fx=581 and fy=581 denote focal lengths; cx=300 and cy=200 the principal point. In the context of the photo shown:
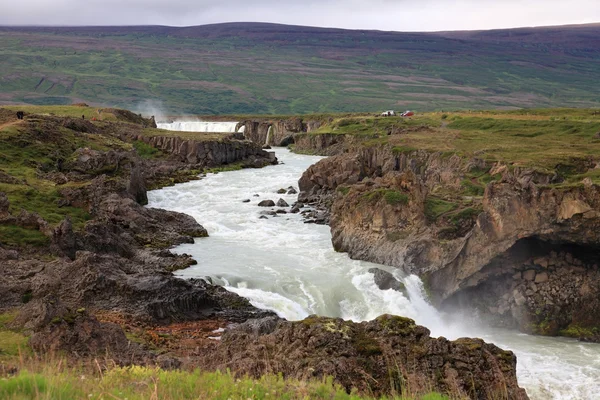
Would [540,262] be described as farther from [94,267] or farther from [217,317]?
[94,267]

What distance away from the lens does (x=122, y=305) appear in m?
24.9

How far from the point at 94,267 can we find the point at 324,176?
34.9 metres

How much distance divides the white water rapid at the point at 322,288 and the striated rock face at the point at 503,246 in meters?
1.07

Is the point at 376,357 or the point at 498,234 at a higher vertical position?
the point at 376,357

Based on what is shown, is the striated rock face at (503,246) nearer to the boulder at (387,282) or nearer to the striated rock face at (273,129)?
the boulder at (387,282)

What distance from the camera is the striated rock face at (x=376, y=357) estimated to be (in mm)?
14344

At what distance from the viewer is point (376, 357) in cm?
1531

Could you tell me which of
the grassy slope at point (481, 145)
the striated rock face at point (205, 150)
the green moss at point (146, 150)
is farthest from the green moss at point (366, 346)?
the green moss at point (146, 150)

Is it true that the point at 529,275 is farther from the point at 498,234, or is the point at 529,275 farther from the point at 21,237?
the point at 21,237

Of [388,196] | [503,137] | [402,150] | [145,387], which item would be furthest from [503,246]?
[503,137]

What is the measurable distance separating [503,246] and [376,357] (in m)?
16.1

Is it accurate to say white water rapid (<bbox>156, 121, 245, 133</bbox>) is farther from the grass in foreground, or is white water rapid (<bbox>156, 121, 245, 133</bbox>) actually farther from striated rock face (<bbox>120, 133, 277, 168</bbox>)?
the grass in foreground

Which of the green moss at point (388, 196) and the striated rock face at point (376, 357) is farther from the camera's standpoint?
the green moss at point (388, 196)

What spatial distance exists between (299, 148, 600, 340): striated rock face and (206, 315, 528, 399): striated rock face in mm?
13035
